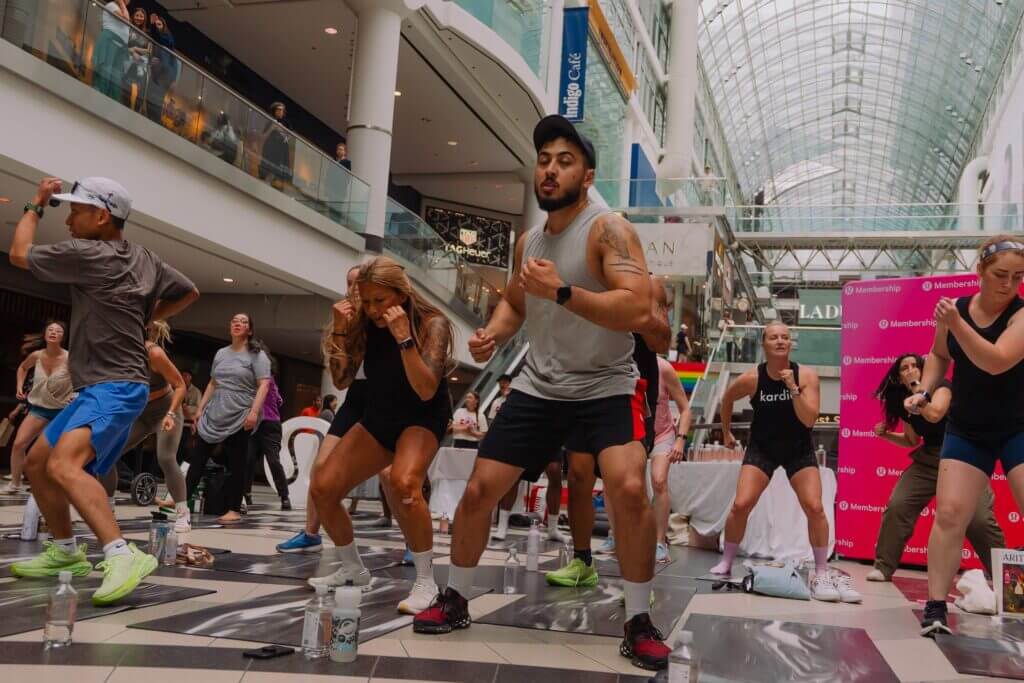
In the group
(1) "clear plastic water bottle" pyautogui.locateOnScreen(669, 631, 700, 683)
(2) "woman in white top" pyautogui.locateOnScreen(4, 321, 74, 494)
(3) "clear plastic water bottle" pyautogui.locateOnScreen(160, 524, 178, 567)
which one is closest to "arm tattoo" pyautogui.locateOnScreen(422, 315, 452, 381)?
(1) "clear plastic water bottle" pyautogui.locateOnScreen(669, 631, 700, 683)

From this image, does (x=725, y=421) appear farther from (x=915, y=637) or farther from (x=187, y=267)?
(x=187, y=267)

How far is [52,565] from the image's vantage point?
4.51 metres

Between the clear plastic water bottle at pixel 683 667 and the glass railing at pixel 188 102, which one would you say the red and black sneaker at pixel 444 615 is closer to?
A: the clear plastic water bottle at pixel 683 667

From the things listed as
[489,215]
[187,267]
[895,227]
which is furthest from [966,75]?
[187,267]

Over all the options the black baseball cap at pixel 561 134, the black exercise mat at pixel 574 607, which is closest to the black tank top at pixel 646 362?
the black exercise mat at pixel 574 607

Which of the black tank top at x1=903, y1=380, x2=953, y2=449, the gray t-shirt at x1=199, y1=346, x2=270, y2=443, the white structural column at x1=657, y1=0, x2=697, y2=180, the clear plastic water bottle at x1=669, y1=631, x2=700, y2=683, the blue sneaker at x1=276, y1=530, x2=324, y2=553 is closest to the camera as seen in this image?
the clear plastic water bottle at x1=669, y1=631, x2=700, y2=683

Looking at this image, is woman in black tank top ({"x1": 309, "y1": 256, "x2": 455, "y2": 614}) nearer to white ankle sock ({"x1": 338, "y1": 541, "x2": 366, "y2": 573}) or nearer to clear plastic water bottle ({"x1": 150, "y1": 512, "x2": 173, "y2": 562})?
white ankle sock ({"x1": 338, "y1": 541, "x2": 366, "y2": 573})

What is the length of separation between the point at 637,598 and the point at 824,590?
2.79 meters

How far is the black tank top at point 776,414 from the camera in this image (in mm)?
5973

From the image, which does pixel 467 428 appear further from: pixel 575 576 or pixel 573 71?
pixel 573 71

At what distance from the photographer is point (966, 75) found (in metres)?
42.6

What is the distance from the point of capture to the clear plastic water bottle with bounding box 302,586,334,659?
3.12m

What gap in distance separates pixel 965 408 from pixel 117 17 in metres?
9.61

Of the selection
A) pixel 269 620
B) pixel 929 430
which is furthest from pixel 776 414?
pixel 269 620
